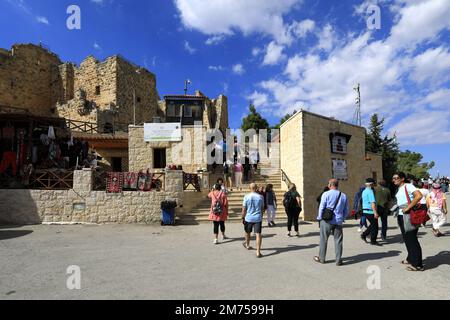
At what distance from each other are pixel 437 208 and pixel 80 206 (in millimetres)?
12916

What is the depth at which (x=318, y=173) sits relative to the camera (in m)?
12.4

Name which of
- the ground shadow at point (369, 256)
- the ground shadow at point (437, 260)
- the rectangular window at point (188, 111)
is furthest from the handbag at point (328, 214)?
the rectangular window at point (188, 111)

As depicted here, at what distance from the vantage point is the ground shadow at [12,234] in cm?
795

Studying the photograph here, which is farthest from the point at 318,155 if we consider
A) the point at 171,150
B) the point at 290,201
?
the point at 171,150

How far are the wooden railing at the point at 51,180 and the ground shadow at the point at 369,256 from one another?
10708 mm

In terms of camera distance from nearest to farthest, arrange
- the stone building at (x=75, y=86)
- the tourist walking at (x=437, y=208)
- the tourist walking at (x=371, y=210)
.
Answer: the tourist walking at (x=371, y=210) → the tourist walking at (x=437, y=208) → the stone building at (x=75, y=86)

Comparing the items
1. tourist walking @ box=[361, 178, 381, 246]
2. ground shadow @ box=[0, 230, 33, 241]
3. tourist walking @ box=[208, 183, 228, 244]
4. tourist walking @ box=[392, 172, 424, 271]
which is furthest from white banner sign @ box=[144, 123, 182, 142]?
tourist walking @ box=[392, 172, 424, 271]

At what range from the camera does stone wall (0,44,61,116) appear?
89.5 feet

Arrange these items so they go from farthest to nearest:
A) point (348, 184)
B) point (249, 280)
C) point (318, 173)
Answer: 1. point (348, 184)
2. point (318, 173)
3. point (249, 280)

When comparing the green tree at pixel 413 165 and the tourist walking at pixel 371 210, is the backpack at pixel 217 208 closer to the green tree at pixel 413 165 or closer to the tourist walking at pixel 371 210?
the tourist walking at pixel 371 210

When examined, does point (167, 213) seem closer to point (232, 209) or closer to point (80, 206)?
point (232, 209)
